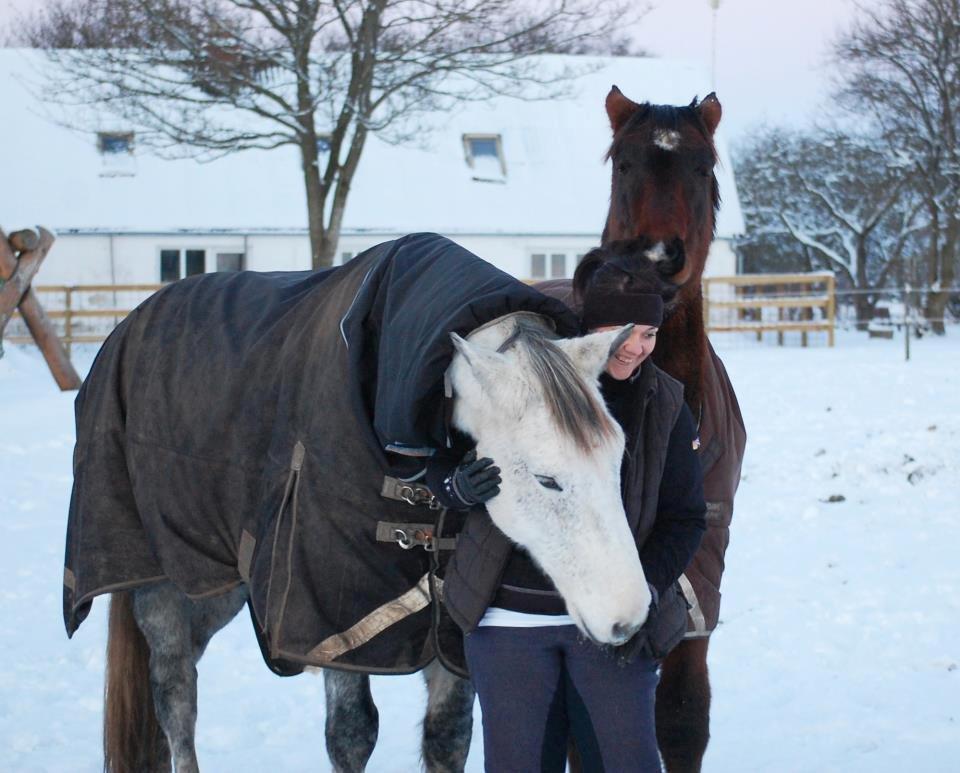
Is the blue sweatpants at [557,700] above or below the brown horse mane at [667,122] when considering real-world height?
below

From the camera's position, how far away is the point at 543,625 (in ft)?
7.86

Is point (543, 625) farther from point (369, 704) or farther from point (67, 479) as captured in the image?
point (67, 479)

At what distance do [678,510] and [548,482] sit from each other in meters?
0.44

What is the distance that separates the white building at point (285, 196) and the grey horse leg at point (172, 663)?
55.7 feet

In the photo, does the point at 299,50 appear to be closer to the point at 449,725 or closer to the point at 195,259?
the point at 195,259

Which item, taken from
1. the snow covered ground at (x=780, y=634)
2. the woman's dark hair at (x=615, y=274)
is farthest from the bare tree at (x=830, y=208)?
the woman's dark hair at (x=615, y=274)

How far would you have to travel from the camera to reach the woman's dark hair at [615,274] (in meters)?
2.61

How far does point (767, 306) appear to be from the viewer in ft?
58.2

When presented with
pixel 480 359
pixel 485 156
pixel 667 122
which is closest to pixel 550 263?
pixel 485 156

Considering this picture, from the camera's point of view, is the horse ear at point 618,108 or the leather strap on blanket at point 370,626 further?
the horse ear at point 618,108

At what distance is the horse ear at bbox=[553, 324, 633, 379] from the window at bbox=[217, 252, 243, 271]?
19556 millimetres

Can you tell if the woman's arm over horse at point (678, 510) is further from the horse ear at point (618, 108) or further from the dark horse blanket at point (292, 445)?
the horse ear at point (618, 108)

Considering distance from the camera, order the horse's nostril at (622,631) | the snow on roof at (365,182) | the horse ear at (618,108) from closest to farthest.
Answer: the horse's nostril at (622,631)
the horse ear at (618,108)
the snow on roof at (365,182)

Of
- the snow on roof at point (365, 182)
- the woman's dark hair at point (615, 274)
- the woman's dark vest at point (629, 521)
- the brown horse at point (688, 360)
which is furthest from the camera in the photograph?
the snow on roof at point (365, 182)
